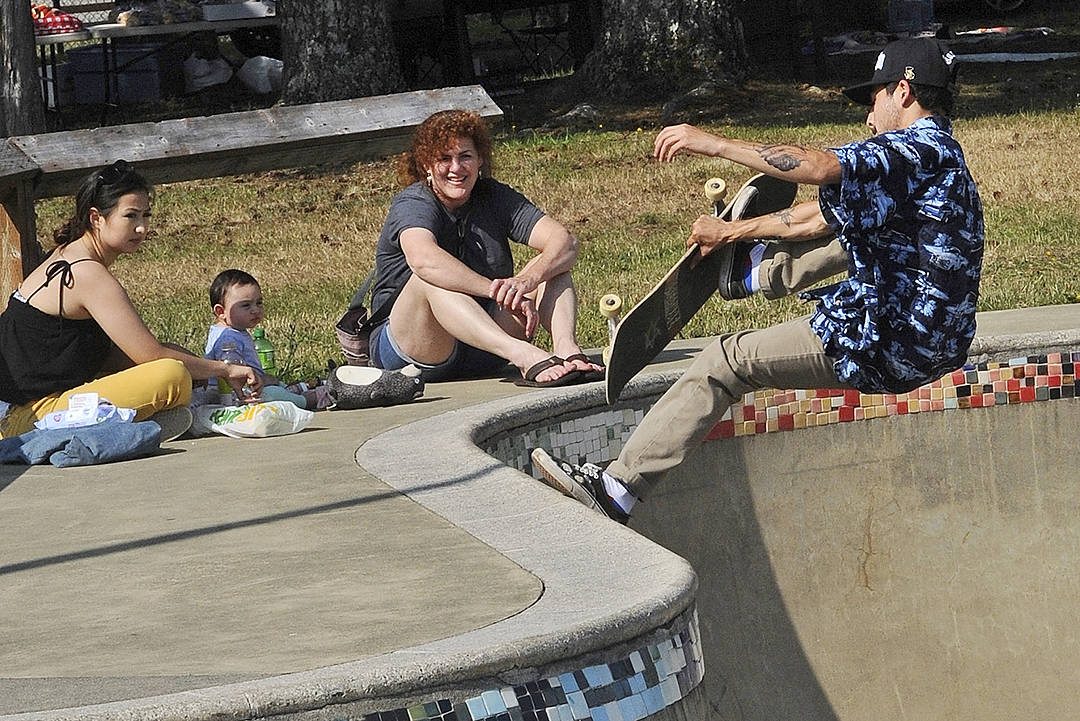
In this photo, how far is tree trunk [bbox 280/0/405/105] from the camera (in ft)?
54.1

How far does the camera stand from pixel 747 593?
582cm

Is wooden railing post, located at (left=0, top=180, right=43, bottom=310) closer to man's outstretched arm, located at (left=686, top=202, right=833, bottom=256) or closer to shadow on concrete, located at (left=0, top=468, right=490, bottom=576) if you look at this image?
shadow on concrete, located at (left=0, top=468, right=490, bottom=576)

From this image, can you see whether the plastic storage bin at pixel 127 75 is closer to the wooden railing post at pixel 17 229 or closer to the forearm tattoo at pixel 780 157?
the wooden railing post at pixel 17 229

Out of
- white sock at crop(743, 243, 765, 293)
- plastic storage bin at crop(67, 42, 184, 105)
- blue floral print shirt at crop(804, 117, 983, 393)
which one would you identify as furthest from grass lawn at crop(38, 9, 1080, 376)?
plastic storage bin at crop(67, 42, 184, 105)

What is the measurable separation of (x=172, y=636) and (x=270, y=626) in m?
0.21

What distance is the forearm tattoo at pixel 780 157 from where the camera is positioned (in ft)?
13.9

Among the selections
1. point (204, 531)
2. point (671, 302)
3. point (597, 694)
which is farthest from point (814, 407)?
point (597, 694)

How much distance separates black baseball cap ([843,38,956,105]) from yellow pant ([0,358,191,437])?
99.1 inches

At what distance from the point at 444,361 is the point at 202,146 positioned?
1331 mm

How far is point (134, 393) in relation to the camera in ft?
18.2

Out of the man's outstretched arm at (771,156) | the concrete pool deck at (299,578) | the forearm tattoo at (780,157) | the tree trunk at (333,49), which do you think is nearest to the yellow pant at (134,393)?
the concrete pool deck at (299,578)

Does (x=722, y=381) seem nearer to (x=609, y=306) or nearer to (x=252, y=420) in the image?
(x=609, y=306)

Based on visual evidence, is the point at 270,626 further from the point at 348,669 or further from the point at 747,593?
the point at 747,593

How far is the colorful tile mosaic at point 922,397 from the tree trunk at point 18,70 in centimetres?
1051
